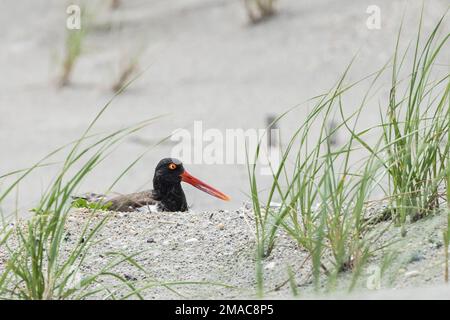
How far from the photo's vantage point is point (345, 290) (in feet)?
9.87

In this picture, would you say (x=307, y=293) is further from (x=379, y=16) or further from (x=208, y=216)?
(x=379, y=16)

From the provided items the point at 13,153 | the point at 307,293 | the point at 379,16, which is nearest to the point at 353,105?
the point at 379,16

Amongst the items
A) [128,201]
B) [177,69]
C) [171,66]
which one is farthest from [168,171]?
[171,66]

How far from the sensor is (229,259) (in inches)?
140

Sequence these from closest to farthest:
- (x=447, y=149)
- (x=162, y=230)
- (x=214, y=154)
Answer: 1. (x=447, y=149)
2. (x=162, y=230)
3. (x=214, y=154)

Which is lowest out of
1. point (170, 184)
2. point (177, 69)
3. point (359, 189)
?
point (359, 189)

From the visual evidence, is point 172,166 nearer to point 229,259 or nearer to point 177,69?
point 229,259

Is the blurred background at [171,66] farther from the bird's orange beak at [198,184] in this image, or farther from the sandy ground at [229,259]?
the sandy ground at [229,259]

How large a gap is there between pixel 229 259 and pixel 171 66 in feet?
18.9

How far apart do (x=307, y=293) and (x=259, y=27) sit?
21.9 ft

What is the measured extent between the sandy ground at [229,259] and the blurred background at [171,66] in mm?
2743

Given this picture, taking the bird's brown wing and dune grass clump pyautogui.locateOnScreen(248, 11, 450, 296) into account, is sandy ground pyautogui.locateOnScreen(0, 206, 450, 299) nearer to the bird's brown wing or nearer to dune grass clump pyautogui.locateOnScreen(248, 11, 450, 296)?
dune grass clump pyautogui.locateOnScreen(248, 11, 450, 296)

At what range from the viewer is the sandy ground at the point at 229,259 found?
3.02 meters

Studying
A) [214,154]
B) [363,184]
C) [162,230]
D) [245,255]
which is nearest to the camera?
[363,184]
